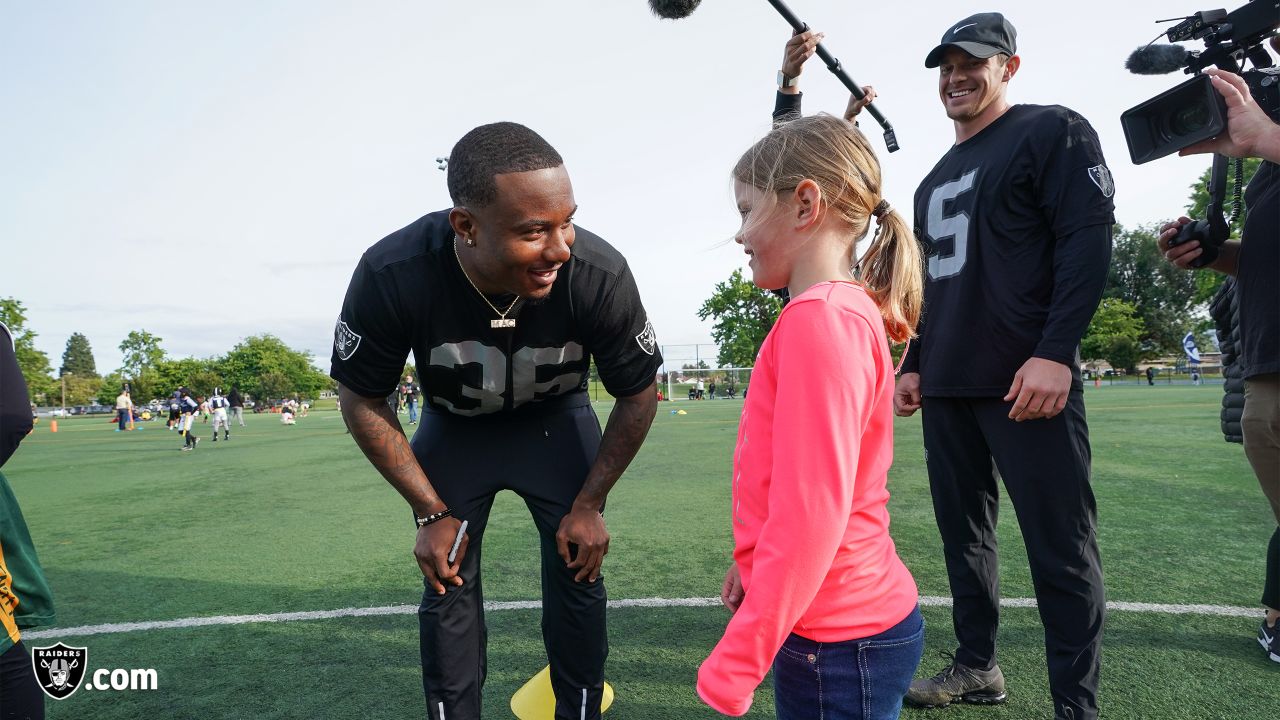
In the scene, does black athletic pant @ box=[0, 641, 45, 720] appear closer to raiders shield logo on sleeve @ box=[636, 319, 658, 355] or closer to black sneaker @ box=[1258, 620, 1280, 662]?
raiders shield logo on sleeve @ box=[636, 319, 658, 355]

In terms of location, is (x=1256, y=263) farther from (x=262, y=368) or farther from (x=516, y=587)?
(x=262, y=368)

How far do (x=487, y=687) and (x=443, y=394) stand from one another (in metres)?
1.43

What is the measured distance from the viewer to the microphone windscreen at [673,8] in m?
Result: 3.64

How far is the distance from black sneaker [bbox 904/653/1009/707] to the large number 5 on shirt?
62.4 inches

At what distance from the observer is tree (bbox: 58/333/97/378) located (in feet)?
541

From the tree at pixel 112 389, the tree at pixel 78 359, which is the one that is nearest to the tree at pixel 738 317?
the tree at pixel 112 389

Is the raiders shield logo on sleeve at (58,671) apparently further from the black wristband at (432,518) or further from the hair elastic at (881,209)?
the hair elastic at (881,209)

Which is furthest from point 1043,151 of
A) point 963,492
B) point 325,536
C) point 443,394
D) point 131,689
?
point 325,536

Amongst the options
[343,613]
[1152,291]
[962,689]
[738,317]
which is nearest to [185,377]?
[738,317]

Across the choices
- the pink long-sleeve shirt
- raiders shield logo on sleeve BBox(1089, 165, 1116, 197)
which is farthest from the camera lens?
the pink long-sleeve shirt

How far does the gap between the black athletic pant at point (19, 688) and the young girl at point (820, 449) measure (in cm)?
241

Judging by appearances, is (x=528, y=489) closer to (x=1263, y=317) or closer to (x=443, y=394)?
(x=443, y=394)

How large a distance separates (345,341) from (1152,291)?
92024 mm

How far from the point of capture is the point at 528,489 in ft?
9.07
